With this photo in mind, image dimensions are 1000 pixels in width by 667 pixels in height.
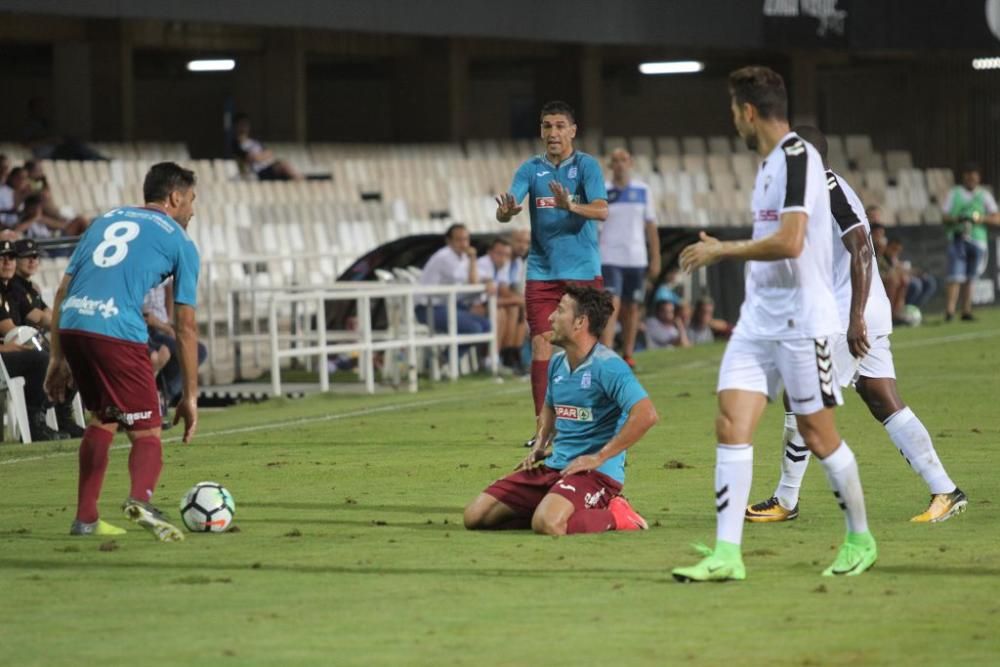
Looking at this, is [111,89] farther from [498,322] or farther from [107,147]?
[498,322]

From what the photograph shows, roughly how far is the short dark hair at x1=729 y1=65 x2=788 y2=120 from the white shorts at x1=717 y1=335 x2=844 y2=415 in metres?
0.88

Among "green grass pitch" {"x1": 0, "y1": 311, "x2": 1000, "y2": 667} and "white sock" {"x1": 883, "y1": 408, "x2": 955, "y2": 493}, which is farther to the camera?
"white sock" {"x1": 883, "y1": 408, "x2": 955, "y2": 493}

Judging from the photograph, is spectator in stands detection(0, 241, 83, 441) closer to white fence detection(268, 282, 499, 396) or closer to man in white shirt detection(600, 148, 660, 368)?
white fence detection(268, 282, 499, 396)

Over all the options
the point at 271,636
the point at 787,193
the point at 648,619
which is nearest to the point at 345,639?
the point at 271,636

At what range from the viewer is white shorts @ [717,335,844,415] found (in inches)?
280

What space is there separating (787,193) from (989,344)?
16407mm

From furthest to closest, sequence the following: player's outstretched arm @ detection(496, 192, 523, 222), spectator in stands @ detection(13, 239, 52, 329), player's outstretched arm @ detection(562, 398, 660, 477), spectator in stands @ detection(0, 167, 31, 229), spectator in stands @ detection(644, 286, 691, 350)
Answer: spectator in stands @ detection(644, 286, 691, 350), spectator in stands @ detection(0, 167, 31, 229), spectator in stands @ detection(13, 239, 52, 329), player's outstretched arm @ detection(496, 192, 523, 222), player's outstretched arm @ detection(562, 398, 660, 477)

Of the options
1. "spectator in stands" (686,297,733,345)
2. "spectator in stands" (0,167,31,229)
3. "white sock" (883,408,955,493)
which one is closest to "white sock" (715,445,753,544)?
"white sock" (883,408,955,493)

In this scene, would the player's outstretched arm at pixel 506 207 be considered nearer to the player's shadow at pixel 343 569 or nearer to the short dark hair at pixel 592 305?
the short dark hair at pixel 592 305

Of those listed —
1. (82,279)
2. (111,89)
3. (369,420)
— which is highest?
(111,89)

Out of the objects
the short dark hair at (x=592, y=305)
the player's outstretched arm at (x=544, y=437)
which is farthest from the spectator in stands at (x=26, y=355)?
the short dark hair at (x=592, y=305)

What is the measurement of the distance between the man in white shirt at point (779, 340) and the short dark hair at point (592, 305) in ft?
4.83

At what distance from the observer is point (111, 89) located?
1192 inches

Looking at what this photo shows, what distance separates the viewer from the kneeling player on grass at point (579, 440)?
852cm
